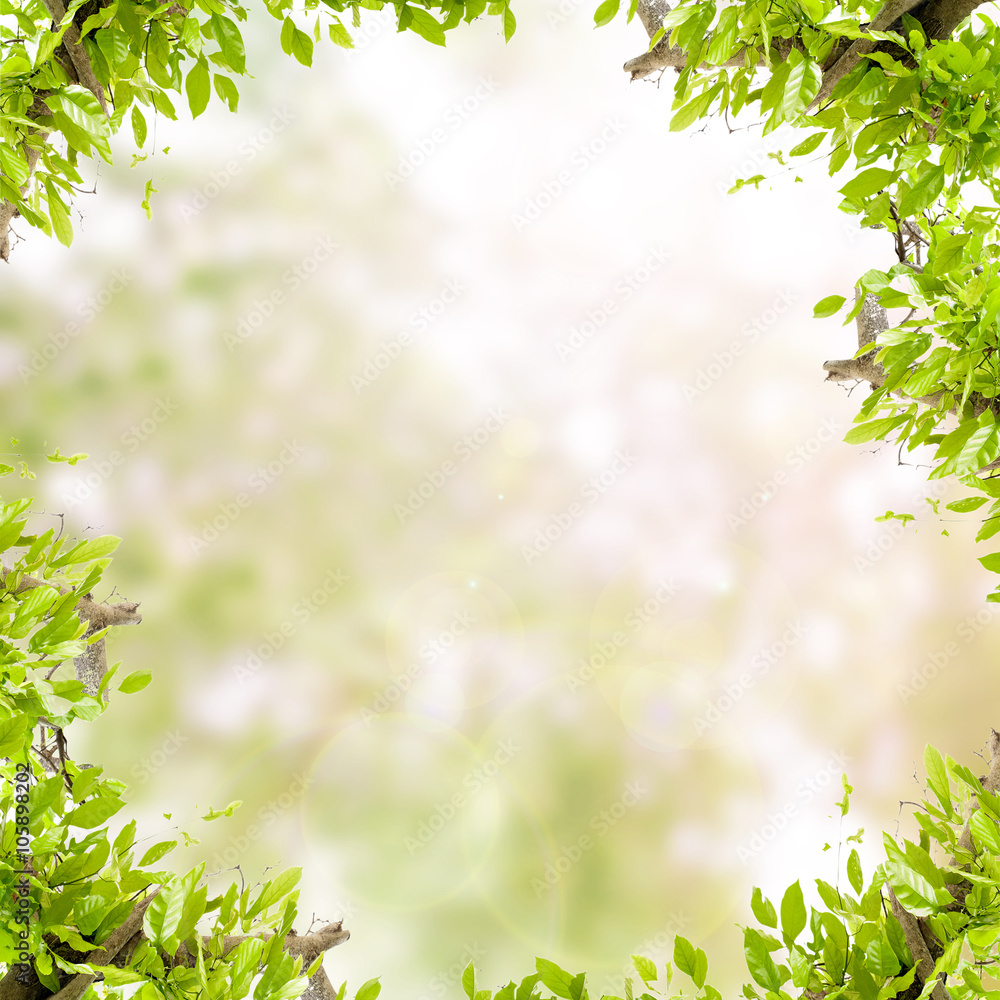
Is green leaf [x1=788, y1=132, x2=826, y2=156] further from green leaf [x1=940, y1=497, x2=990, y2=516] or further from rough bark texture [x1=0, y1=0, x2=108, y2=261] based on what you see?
rough bark texture [x1=0, y1=0, x2=108, y2=261]

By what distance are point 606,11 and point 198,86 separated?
1.29 m

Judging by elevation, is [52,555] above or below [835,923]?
above

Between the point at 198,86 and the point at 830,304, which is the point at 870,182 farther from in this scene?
the point at 198,86

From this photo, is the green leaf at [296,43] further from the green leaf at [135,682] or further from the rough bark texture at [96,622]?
the rough bark texture at [96,622]

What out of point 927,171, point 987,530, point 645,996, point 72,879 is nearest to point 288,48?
point 927,171

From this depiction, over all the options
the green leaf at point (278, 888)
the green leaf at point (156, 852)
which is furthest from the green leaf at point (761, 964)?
the green leaf at point (156, 852)

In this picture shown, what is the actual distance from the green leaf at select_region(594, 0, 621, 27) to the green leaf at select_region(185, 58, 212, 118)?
123 centimetres

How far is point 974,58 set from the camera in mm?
1595

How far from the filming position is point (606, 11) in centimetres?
182

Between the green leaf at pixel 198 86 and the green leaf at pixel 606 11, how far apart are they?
1.23m

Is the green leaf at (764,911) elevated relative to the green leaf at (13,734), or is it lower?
lower

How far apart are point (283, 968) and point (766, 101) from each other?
286 cm

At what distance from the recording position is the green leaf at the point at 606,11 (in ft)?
5.95

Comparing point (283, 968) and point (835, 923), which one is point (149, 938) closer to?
point (283, 968)
